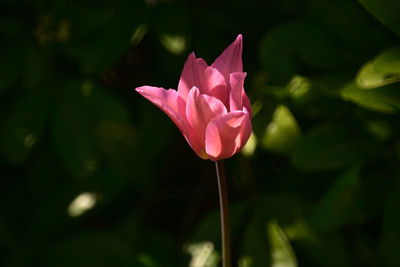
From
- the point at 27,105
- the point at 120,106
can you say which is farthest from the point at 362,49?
the point at 27,105

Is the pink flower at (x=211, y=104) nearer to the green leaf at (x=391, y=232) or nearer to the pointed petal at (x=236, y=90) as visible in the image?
the pointed petal at (x=236, y=90)

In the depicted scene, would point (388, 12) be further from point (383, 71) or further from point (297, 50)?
point (297, 50)

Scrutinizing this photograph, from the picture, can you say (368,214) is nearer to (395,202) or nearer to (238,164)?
(395,202)

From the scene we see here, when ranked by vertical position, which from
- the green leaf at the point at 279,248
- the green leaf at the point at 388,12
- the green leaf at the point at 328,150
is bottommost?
the green leaf at the point at 279,248

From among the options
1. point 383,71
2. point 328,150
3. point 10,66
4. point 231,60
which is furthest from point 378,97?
point 10,66

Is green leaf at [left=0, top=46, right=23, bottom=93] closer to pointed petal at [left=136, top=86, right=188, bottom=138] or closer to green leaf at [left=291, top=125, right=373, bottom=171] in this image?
green leaf at [left=291, top=125, right=373, bottom=171]

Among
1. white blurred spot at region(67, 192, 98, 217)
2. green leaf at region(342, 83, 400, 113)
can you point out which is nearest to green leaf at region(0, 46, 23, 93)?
white blurred spot at region(67, 192, 98, 217)

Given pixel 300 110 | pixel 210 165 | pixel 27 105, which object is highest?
pixel 27 105

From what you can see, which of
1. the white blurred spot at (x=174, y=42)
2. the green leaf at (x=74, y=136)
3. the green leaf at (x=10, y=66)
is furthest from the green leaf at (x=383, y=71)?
the green leaf at (x=10, y=66)
